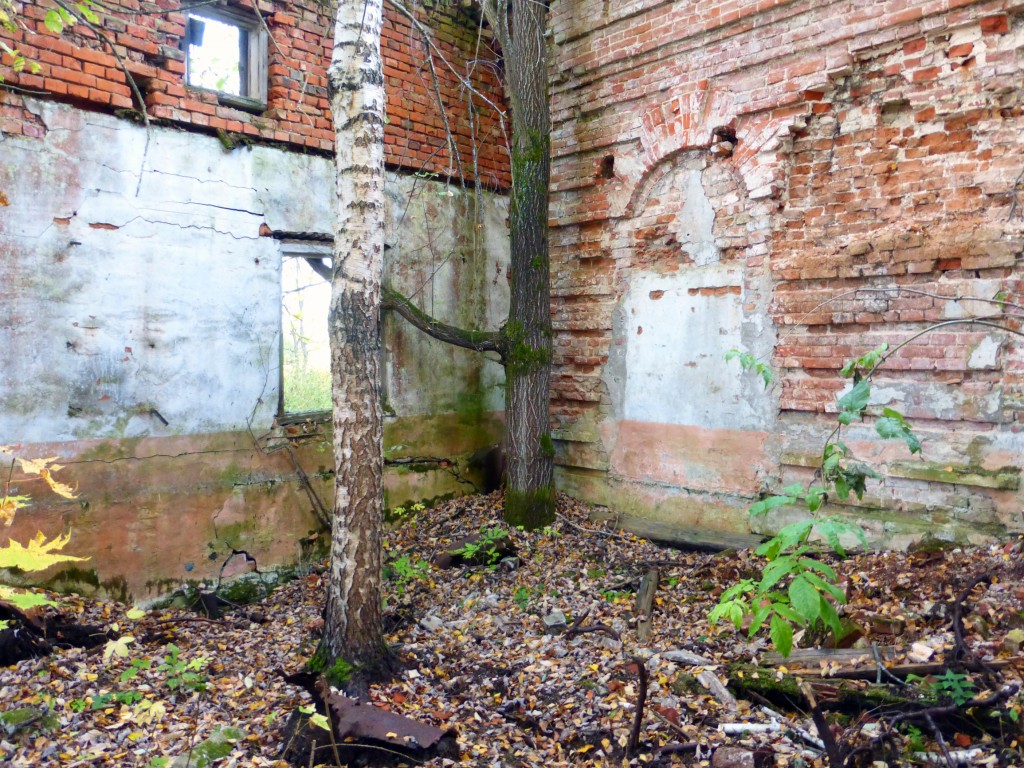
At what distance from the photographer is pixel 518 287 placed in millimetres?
6594

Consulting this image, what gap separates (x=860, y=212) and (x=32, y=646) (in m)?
6.19

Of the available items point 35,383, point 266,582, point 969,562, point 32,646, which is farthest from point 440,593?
point 969,562

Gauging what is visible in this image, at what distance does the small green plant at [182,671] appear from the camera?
416cm

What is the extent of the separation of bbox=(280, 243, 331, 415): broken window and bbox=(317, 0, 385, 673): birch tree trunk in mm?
2125

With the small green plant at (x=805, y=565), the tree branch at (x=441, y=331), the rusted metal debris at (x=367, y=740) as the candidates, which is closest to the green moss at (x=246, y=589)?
the rusted metal debris at (x=367, y=740)

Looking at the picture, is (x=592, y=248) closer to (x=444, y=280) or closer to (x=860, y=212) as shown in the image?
(x=444, y=280)

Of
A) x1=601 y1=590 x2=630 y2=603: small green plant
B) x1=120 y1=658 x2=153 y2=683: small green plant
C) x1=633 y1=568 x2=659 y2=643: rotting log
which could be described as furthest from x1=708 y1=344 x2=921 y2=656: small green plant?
x1=120 y1=658 x2=153 y2=683: small green plant

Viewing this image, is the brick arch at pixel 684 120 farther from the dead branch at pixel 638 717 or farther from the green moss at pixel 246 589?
the green moss at pixel 246 589

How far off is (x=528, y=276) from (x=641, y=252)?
3.65 ft

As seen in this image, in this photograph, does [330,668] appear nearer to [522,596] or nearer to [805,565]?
[522,596]

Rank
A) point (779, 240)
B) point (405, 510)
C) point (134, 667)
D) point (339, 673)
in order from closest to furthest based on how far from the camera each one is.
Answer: point (339, 673) → point (134, 667) → point (779, 240) → point (405, 510)

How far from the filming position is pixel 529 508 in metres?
6.62

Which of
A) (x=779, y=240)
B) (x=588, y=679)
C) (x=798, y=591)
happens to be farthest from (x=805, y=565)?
(x=779, y=240)

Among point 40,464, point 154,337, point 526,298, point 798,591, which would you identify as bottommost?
point 798,591
